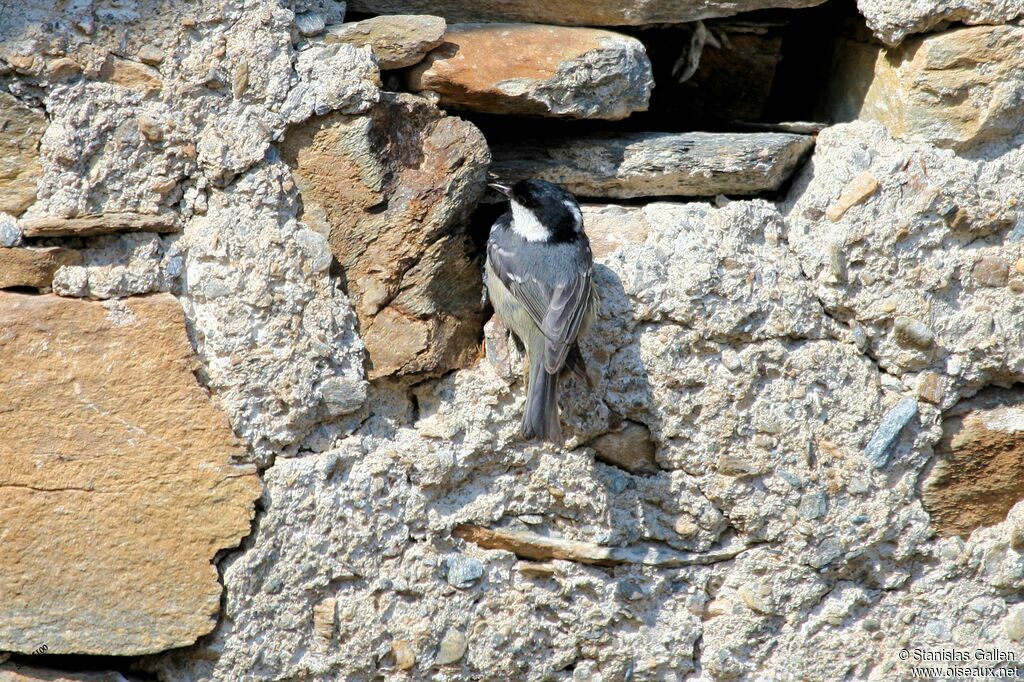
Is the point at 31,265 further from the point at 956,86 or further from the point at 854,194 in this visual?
the point at 956,86

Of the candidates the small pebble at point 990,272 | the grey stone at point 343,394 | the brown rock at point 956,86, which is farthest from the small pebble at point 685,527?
the brown rock at point 956,86

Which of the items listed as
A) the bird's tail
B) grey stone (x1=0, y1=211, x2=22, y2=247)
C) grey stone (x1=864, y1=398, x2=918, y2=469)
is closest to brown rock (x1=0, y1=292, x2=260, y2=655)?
grey stone (x1=0, y1=211, x2=22, y2=247)

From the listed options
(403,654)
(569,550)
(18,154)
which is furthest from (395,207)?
(403,654)

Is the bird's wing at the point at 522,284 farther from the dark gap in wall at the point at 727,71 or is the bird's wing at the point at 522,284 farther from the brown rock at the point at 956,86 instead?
the brown rock at the point at 956,86

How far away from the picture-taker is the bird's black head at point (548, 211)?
2.72 m

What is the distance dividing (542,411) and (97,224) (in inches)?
43.9

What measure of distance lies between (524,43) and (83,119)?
1.11 meters

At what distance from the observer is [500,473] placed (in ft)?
8.53

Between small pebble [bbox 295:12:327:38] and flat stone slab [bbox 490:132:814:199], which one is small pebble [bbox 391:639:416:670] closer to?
flat stone slab [bbox 490:132:814:199]

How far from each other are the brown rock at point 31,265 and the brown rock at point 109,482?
4 cm

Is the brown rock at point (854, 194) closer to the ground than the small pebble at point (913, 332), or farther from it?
farther from it

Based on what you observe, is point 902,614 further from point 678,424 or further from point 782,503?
point 678,424

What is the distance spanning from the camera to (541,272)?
2729 millimetres

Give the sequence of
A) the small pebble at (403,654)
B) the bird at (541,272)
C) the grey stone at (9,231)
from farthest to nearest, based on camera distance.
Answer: the bird at (541,272), the small pebble at (403,654), the grey stone at (9,231)
